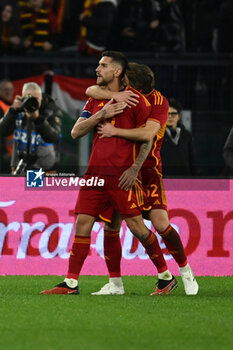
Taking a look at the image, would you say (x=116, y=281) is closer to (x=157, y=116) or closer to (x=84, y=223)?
(x=84, y=223)

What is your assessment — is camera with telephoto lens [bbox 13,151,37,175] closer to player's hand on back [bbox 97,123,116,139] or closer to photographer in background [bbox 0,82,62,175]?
photographer in background [bbox 0,82,62,175]

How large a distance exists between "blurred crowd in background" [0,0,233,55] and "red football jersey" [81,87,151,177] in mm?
8325

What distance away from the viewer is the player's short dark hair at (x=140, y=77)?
9633 mm

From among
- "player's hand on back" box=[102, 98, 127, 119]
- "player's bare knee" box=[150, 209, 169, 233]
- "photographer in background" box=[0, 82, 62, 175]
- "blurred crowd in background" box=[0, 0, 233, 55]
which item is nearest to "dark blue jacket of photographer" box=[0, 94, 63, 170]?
"photographer in background" box=[0, 82, 62, 175]

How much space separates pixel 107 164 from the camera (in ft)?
30.3

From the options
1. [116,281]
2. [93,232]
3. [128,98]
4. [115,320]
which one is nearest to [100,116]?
[128,98]

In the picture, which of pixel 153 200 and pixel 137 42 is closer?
pixel 153 200

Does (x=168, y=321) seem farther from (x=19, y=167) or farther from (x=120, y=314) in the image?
(x=19, y=167)

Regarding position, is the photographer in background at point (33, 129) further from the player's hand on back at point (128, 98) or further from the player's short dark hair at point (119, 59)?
the player's hand on back at point (128, 98)

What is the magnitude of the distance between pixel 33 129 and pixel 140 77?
380 centimetres

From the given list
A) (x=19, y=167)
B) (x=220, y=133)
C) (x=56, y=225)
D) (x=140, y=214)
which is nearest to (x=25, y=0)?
(x=220, y=133)

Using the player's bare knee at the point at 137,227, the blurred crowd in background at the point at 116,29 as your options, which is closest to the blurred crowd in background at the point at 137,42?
the blurred crowd in background at the point at 116,29

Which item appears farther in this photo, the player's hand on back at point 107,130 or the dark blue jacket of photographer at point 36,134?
the dark blue jacket of photographer at point 36,134

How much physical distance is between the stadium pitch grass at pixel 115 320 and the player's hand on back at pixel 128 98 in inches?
64.4
